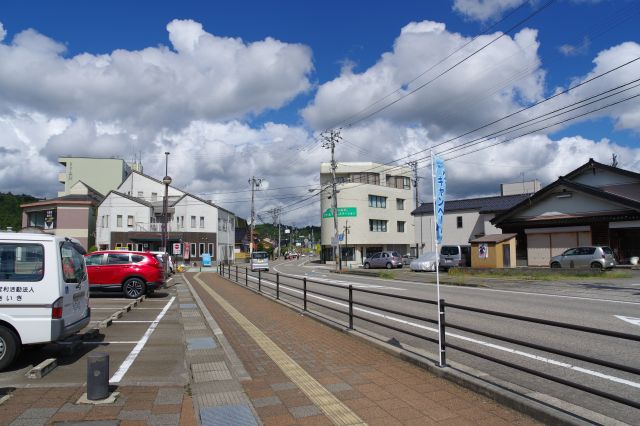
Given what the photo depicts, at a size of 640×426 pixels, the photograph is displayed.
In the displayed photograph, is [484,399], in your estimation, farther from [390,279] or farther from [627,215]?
[627,215]

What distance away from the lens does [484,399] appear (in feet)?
16.8

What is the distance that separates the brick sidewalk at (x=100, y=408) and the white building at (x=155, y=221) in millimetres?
57672

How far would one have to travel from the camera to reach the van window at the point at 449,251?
35562mm

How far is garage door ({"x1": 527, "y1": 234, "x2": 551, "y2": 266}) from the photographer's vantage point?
33438 mm

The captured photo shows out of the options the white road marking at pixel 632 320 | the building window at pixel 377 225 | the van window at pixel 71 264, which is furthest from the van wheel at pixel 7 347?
the building window at pixel 377 225

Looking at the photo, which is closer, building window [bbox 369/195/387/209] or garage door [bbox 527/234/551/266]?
garage door [bbox 527/234/551/266]

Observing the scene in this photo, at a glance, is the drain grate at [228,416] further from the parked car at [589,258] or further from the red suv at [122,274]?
the parked car at [589,258]

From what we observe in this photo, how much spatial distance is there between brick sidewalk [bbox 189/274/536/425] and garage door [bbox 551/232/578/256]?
2841 cm

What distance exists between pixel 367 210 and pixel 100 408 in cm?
5926

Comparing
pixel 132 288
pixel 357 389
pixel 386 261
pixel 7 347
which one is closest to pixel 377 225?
pixel 386 261

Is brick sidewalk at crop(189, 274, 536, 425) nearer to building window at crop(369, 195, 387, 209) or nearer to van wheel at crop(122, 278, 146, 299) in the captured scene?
van wheel at crop(122, 278, 146, 299)

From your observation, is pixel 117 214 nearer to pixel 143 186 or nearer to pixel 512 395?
pixel 143 186

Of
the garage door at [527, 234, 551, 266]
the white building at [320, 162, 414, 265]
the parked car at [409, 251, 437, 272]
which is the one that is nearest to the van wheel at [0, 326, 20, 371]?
the parked car at [409, 251, 437, 272]

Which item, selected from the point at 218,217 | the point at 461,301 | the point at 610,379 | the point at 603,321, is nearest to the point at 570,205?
the point at 461,301
